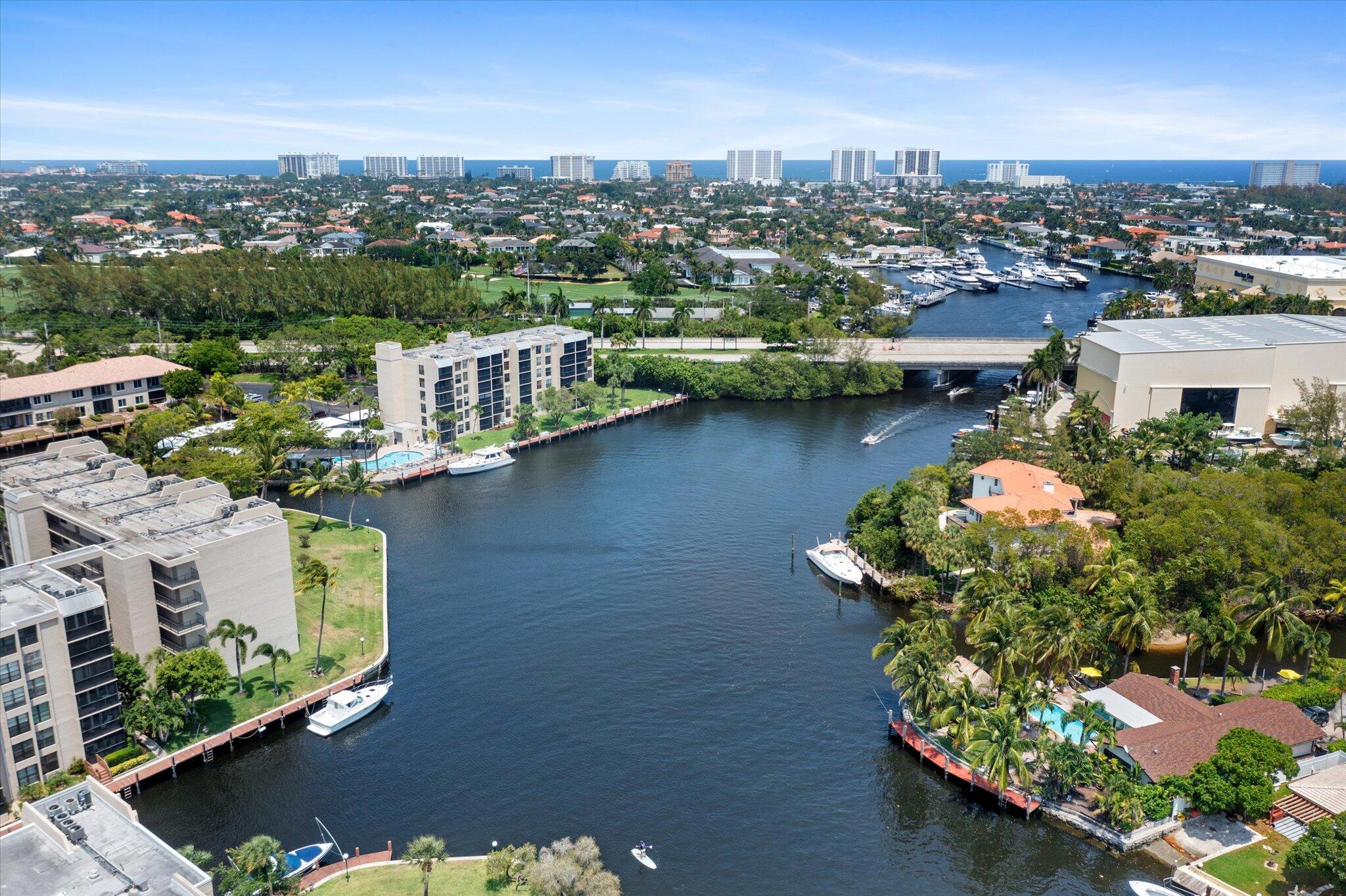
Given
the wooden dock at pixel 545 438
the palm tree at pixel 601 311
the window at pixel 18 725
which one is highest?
the palm tree at pixel 601 311

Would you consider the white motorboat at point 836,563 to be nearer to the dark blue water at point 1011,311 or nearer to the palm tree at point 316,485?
the palm tree at point 316,485

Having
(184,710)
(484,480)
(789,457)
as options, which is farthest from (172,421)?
(789,457)

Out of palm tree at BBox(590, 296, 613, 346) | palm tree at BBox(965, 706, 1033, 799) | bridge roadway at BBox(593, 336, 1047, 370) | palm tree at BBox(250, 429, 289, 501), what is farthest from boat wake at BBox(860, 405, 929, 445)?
palm tree at BBox(965, 706, 1033, 799)

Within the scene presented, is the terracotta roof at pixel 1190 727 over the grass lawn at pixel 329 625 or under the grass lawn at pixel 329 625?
over

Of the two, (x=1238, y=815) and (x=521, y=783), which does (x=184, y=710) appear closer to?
(x=521, y=783)

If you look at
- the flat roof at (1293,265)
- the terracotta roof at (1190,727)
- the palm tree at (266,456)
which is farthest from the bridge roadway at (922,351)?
the terracotta roof at (1190,727)

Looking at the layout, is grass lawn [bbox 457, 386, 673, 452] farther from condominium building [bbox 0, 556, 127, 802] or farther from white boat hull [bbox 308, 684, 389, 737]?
condominium building [bbox 0, 556, 127, 802]
